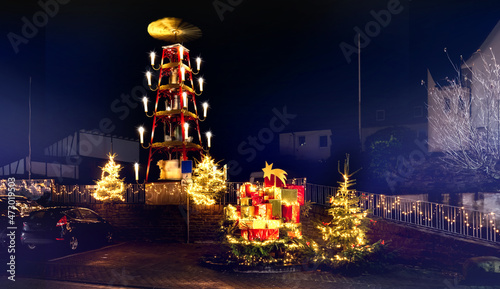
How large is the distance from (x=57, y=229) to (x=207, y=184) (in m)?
6.50

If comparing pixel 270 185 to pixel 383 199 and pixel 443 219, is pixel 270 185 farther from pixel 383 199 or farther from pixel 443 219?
pixel 443 219

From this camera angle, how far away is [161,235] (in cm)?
1728

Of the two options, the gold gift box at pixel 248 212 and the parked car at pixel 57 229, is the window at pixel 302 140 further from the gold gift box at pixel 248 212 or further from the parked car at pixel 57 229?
the gold gift box at pixel 248 212

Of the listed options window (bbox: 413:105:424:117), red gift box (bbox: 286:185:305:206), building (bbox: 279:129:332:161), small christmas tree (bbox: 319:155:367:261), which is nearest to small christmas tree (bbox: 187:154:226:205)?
red gift box (bbox: 286:185:305:206)

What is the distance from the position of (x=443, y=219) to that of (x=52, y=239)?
14.2 meters

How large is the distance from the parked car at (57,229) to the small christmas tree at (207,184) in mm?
4624

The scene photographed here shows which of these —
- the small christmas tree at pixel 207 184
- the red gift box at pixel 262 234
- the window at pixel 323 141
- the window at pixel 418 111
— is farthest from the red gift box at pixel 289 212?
the window at pixel 323 141

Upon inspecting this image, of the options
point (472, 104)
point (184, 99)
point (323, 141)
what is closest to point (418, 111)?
point (323, 141)

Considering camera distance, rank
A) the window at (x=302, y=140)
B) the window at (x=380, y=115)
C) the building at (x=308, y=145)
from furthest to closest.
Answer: the window at (x=302, y=140), the building at (x=308, y=145), the window at (x=380, y=115)

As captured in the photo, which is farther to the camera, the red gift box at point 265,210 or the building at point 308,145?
the building at point 308,145

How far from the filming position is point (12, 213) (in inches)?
561

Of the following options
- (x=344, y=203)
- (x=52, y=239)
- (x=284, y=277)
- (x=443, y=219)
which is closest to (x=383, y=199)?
(x=443, y=219)

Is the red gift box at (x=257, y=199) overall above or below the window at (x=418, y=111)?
below

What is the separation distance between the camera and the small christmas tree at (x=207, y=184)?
1738cm
